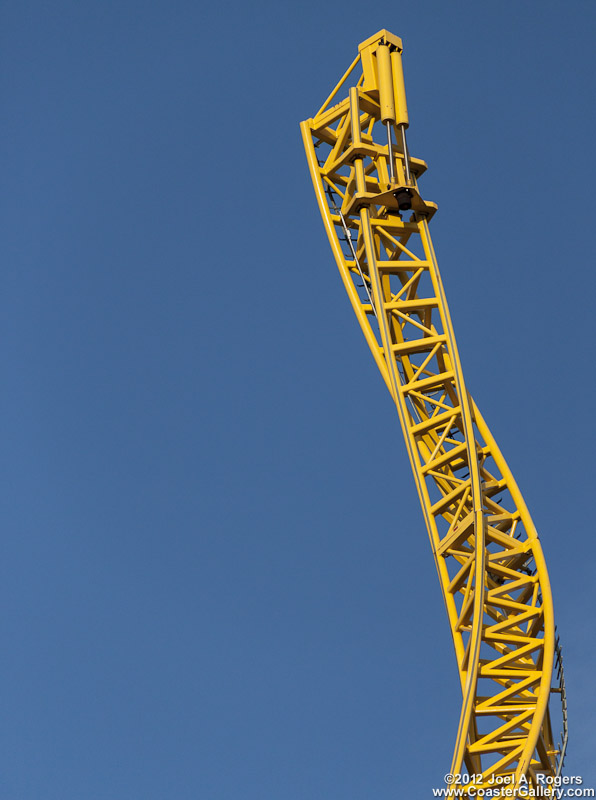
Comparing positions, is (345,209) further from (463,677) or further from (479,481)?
(463,677)

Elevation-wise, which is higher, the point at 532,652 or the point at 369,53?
the point at 369,53

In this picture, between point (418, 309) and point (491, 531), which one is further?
point (418, 309)

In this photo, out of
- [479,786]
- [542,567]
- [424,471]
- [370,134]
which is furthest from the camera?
[370,134]

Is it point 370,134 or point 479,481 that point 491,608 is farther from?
point 370,134

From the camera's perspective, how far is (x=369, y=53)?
31422 mm

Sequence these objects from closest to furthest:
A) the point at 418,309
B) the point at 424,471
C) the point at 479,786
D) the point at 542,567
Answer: the point at 479,786 → the point at 542,567 → the point at 424,471 → the point at 418,309

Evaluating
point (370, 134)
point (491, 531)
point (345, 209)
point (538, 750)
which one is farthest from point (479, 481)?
point (370, 134)

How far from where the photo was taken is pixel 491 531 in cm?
2530

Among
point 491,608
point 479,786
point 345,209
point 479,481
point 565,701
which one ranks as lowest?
point 479,786

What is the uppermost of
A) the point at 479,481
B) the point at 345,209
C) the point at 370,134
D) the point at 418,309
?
the point at 370,134

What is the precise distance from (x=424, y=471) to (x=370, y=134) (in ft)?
29.4

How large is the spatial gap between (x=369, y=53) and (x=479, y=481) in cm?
1160

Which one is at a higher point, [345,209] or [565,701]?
[345,209]

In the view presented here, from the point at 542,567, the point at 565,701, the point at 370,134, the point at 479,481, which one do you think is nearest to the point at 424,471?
the point at 479,481
